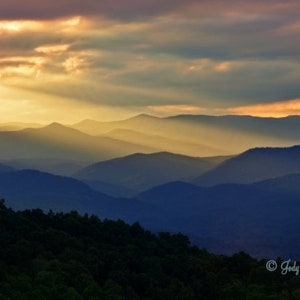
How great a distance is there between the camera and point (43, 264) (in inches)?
2894

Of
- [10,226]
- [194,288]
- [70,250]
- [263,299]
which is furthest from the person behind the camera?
[10,226]

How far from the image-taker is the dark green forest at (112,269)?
6688cm

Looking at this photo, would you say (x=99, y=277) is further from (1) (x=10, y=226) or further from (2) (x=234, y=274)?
(1) (x=10, y=226)

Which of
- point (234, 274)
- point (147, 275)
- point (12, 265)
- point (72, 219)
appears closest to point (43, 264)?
point (12, 265)

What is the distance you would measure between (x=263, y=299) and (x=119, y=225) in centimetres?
3879

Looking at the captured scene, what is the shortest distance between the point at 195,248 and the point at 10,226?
22967mm

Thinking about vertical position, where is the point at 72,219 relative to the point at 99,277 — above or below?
above

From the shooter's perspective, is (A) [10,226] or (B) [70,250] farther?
(A) [10,226]

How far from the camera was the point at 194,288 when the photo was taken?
7331 centimetres

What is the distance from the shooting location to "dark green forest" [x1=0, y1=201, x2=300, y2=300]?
219 ft

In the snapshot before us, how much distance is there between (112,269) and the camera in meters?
76.6

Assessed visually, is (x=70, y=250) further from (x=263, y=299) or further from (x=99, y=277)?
(x=263, y=299)

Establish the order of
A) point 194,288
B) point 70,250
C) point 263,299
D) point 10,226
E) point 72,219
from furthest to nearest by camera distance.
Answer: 1. point 72,219
2. point 10,226
3. point 70,250
4. point 194,288
5. point 263,299

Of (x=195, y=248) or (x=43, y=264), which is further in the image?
(x=195, y=248)
